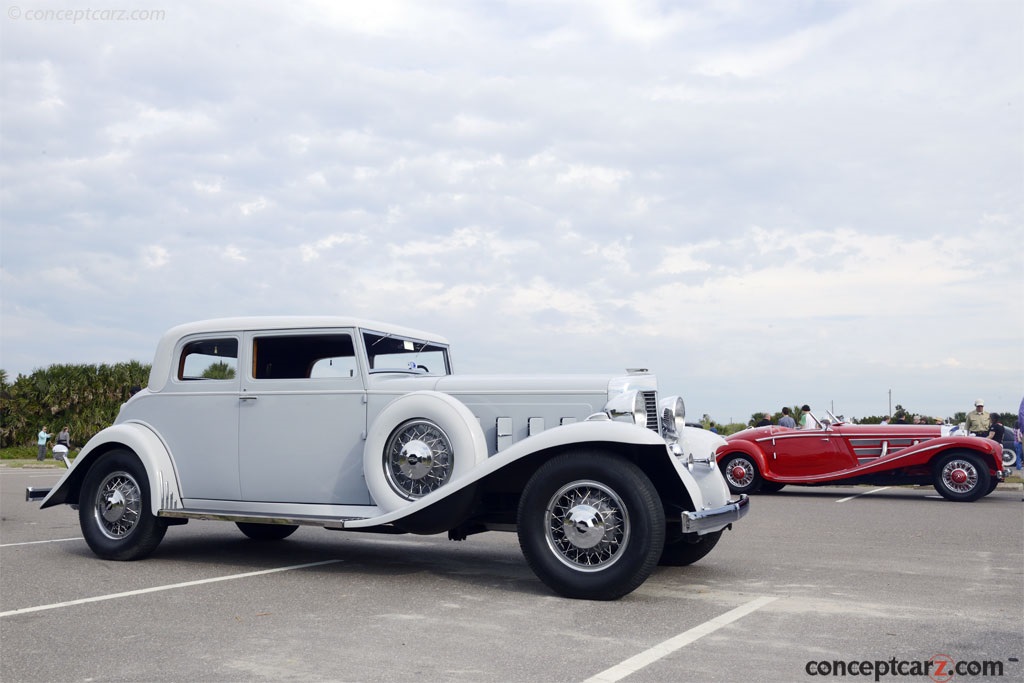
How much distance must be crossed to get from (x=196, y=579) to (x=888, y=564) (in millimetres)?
5498

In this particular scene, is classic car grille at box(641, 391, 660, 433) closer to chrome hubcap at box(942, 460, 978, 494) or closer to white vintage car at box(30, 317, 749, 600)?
white vintage car at box(30, 317, 749, 600)

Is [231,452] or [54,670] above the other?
[231,452]

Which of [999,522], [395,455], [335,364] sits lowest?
[999,522]

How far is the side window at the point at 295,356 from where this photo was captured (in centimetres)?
716

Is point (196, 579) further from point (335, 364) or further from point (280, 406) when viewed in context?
point (335, 364)

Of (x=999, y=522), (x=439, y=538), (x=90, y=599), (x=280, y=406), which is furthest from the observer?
(x=999, y=522)

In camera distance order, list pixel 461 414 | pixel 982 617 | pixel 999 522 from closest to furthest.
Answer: pixel 982 617, pixel 461 414, pixel 999 522

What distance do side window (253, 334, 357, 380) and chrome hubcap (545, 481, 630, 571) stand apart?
92.8 inches

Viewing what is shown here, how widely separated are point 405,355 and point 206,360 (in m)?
1.72

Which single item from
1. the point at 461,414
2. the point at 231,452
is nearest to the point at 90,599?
the point at 231,452

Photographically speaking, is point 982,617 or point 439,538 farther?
point 439,538

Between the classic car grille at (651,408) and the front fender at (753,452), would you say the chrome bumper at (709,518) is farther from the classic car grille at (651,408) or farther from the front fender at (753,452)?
the front fender at (753,452)

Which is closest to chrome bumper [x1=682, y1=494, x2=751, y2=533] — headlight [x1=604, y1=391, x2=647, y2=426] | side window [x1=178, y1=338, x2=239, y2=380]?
headlight [x1=604, y1=391, x2=647, y2=426]

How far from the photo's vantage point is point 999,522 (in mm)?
10750
